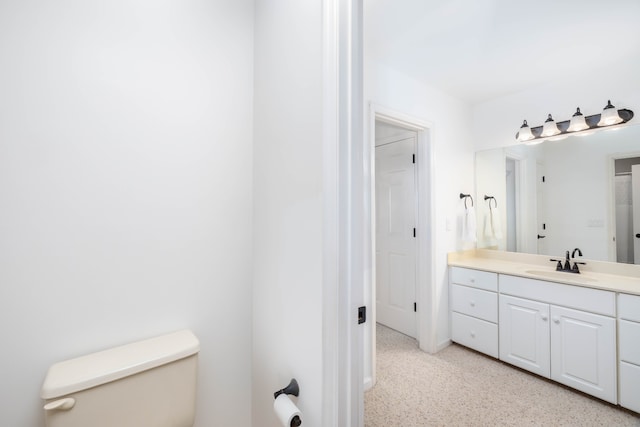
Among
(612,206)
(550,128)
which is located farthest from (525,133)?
(612,206)

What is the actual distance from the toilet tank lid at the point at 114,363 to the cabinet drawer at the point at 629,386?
258cm

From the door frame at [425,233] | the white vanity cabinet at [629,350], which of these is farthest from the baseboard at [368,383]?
the white vanity cabinet at [629,350]

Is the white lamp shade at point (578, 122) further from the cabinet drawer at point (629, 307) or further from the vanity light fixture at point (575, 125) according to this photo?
the cabinet drawer at point (629, 307)

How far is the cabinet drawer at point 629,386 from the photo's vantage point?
161cm

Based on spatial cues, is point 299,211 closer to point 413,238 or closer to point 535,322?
point 413,238

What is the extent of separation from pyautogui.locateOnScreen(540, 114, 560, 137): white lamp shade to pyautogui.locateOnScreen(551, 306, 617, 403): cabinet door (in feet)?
5.07

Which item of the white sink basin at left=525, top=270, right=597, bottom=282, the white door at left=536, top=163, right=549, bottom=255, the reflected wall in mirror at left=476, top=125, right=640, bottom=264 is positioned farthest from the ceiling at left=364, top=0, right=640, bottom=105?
the white sink basin at left=525, top=270, right=597, bottom=282

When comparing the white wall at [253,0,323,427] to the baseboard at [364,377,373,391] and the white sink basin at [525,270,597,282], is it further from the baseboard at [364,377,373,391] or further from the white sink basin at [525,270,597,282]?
the white sink basin at [525,270,597,282]

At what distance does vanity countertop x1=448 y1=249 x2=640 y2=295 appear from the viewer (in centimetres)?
183

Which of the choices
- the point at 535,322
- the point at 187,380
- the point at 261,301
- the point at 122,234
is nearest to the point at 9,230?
the point at 122,234

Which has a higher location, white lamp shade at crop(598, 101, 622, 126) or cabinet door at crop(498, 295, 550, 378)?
white lamp shade at crop(598, 101, 622, 126)

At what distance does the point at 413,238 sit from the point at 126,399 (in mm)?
2472

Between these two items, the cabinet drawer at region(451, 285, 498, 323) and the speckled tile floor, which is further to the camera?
A: the cabinet drawer at region(451, 285, 498, 323)

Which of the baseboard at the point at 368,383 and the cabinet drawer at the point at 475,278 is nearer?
the baseboard at the point at 368,383
